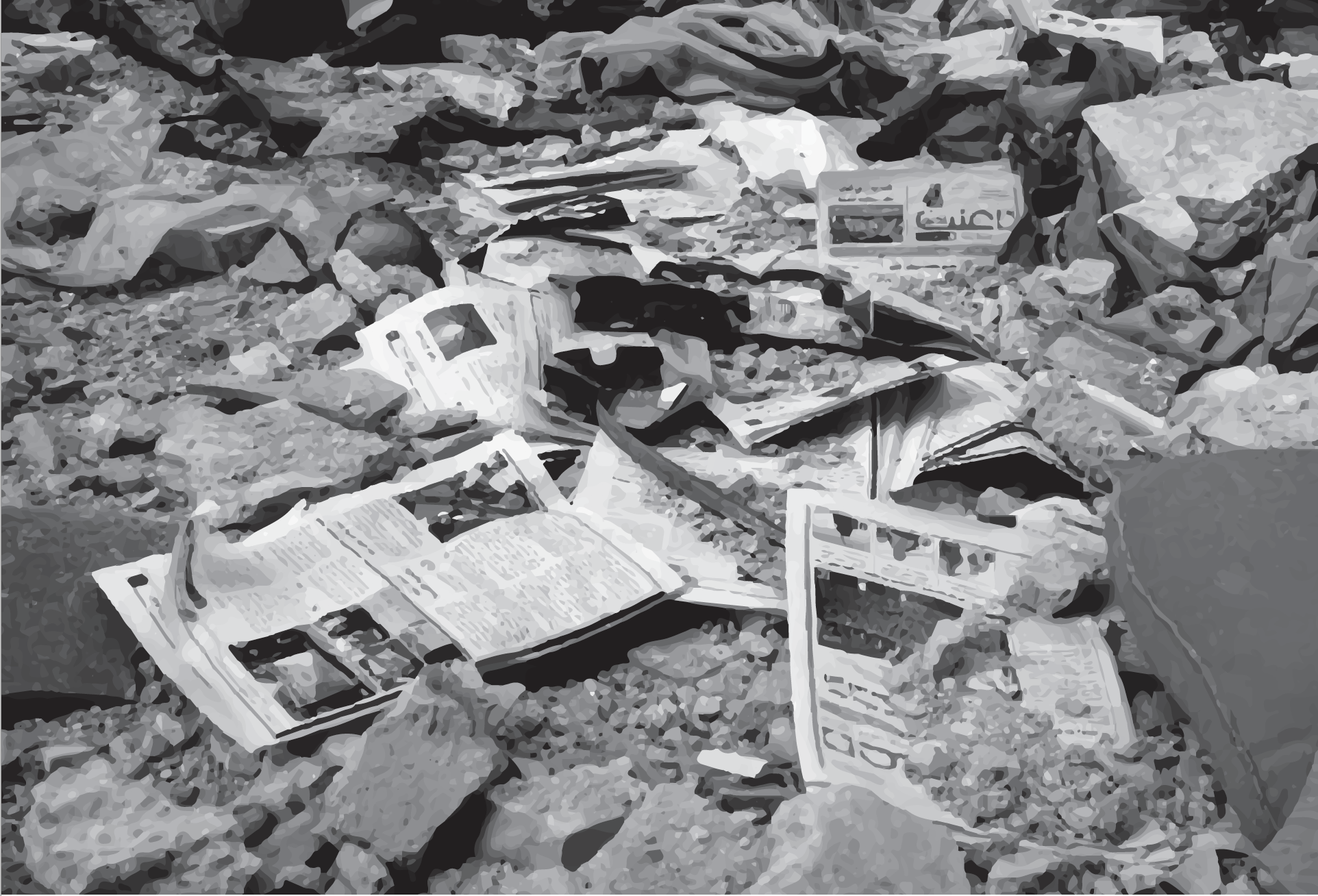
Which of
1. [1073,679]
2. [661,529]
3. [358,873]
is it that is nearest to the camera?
[358,873]

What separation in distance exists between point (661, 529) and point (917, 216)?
665mm

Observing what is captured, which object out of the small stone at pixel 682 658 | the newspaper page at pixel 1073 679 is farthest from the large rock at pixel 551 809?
the newspaper page at pixel 1073 679

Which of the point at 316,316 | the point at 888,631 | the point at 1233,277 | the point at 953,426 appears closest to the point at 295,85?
the point at 316,316

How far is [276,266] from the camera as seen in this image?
52.7 inches

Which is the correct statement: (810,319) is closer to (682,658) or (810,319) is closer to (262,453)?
(682,658)

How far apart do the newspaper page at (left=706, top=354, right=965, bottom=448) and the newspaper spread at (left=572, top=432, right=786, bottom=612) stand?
0.43ft

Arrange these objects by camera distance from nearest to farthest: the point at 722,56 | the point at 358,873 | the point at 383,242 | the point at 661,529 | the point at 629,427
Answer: the point at 358,873 < the point at 661,529 < the point at 629,427 < the point at 383,242 < the point at 722,56

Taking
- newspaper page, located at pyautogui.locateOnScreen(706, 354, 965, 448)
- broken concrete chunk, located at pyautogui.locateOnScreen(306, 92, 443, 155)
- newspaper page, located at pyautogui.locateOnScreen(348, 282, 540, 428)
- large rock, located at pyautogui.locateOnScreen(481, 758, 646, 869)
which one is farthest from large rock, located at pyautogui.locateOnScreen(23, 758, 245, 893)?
broken concrete chunk, located at pyautogui.locateOnScreen(306, 92, 443, 155)

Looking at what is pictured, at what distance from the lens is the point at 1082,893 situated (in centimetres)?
75

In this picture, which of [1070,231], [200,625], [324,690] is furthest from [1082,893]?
[1070,231]

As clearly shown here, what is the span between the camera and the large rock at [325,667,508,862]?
746 millimetres

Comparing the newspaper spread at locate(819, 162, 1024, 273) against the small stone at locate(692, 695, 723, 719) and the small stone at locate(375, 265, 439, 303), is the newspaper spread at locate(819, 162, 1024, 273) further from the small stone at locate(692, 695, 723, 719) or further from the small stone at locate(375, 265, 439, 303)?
the small stone at locate(692, 695, 723, 719)

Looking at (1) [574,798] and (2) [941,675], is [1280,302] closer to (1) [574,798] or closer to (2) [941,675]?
(2) [941,675]

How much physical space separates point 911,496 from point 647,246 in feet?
1.73
